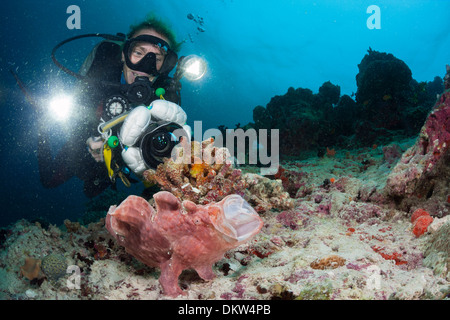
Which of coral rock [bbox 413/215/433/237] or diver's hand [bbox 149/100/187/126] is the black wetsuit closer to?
diver's hand [bbox 149/100/187/126]

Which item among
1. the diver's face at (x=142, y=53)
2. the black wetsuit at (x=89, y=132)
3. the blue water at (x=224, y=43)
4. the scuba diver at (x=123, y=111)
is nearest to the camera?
the scuba diver at (x=123, y=111)

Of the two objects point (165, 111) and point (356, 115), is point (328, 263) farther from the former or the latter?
point (356, 115)

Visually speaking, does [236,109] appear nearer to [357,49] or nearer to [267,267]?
[357,49]

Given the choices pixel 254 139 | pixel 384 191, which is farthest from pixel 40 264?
pixel 254 139

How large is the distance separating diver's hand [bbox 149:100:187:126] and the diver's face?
2651mm

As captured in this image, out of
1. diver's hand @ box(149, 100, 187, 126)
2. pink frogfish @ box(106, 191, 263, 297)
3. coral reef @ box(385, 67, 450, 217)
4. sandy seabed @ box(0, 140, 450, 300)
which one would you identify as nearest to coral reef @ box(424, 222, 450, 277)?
sandy seabed @ box(0, 140, 450, 300)

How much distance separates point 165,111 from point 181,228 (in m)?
2.14

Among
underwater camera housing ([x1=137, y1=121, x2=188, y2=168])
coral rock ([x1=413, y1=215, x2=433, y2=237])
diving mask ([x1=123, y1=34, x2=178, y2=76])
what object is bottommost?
coral rock ([x1=413, y1=215, x2=433, y2=237])

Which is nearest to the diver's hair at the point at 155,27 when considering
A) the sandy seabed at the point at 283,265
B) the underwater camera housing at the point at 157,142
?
the underwater camera housing at the point at 157,142

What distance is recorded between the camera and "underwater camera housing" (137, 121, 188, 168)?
3.23 m

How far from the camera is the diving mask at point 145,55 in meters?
5.25

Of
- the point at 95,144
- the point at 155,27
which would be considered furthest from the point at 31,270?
the point at 155,27

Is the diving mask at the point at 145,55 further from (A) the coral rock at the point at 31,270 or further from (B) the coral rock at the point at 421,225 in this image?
(B) the coral rock at the point at 421,225
